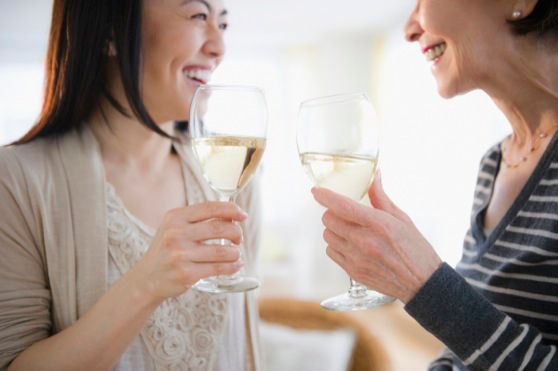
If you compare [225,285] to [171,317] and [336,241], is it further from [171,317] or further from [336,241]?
[171,317]

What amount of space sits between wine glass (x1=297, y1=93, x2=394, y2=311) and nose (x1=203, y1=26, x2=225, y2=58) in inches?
21.9

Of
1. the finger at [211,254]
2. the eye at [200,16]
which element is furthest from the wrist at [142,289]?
the eye at [200,16]

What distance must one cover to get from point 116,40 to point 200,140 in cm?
60

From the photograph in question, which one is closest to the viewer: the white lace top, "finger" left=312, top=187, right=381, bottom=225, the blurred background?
"finger" left=312, top=187, right=381, bottom=225

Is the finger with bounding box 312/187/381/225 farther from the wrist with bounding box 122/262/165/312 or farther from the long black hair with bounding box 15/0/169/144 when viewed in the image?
the long black hair with bounding box 15/0/169/144

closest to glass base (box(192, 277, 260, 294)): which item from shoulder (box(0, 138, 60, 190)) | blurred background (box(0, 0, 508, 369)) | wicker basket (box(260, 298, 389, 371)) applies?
shoulder (box(0, 138, 60, 190))

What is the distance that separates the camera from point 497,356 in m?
0.92

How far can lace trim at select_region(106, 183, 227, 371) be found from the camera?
123cm

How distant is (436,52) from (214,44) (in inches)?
24.9

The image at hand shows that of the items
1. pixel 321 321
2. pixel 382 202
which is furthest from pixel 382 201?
pixel 321 321

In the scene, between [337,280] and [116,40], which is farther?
[337,280]

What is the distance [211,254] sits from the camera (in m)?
0.90

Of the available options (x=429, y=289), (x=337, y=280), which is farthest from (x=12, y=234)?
(x=337, y=280)

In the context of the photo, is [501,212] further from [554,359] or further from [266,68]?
[266,68]
